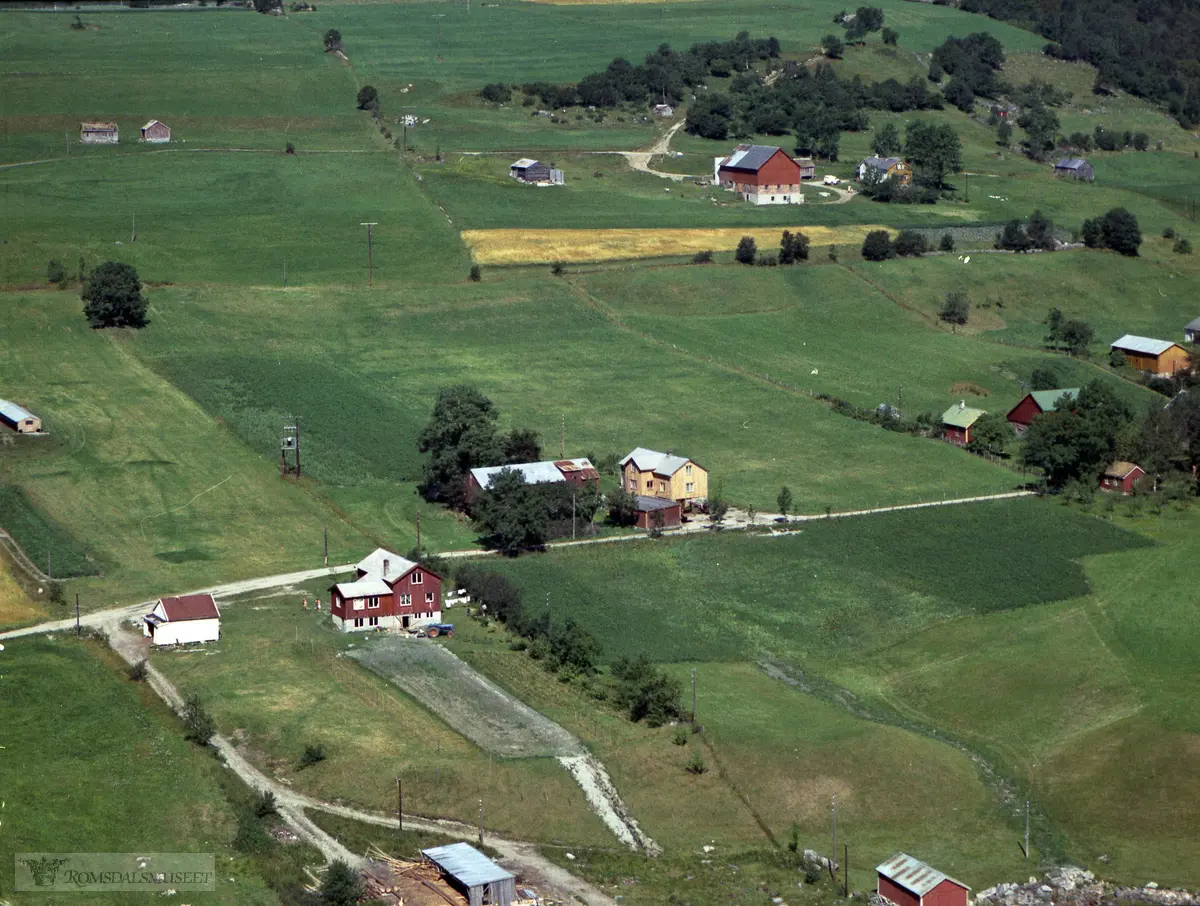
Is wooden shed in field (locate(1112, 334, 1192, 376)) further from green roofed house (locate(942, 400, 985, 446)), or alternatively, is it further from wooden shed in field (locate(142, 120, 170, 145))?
wooden shed in field (locate(142, 120, 170, 145))

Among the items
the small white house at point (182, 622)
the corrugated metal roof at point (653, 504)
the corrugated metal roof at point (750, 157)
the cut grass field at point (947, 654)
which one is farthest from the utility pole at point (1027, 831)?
the corrugated metal roof at point (750, 157)

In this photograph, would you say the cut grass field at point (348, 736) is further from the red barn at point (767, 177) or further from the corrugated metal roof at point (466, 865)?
the red barn at point (767, 177)

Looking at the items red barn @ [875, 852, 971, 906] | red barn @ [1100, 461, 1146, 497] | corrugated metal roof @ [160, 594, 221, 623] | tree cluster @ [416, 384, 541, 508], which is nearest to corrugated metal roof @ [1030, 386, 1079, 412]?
red barn @ [1100, 461, 1146, 497]

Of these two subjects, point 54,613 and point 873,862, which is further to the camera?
point 54,613

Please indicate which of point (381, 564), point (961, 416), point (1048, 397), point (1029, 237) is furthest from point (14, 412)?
point (1029, 237)

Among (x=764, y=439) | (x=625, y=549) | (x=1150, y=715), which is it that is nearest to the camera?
(x=1150, y=715)

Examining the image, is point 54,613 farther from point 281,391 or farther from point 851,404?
point 851,404

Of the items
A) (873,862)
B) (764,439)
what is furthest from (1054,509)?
(873,862)
